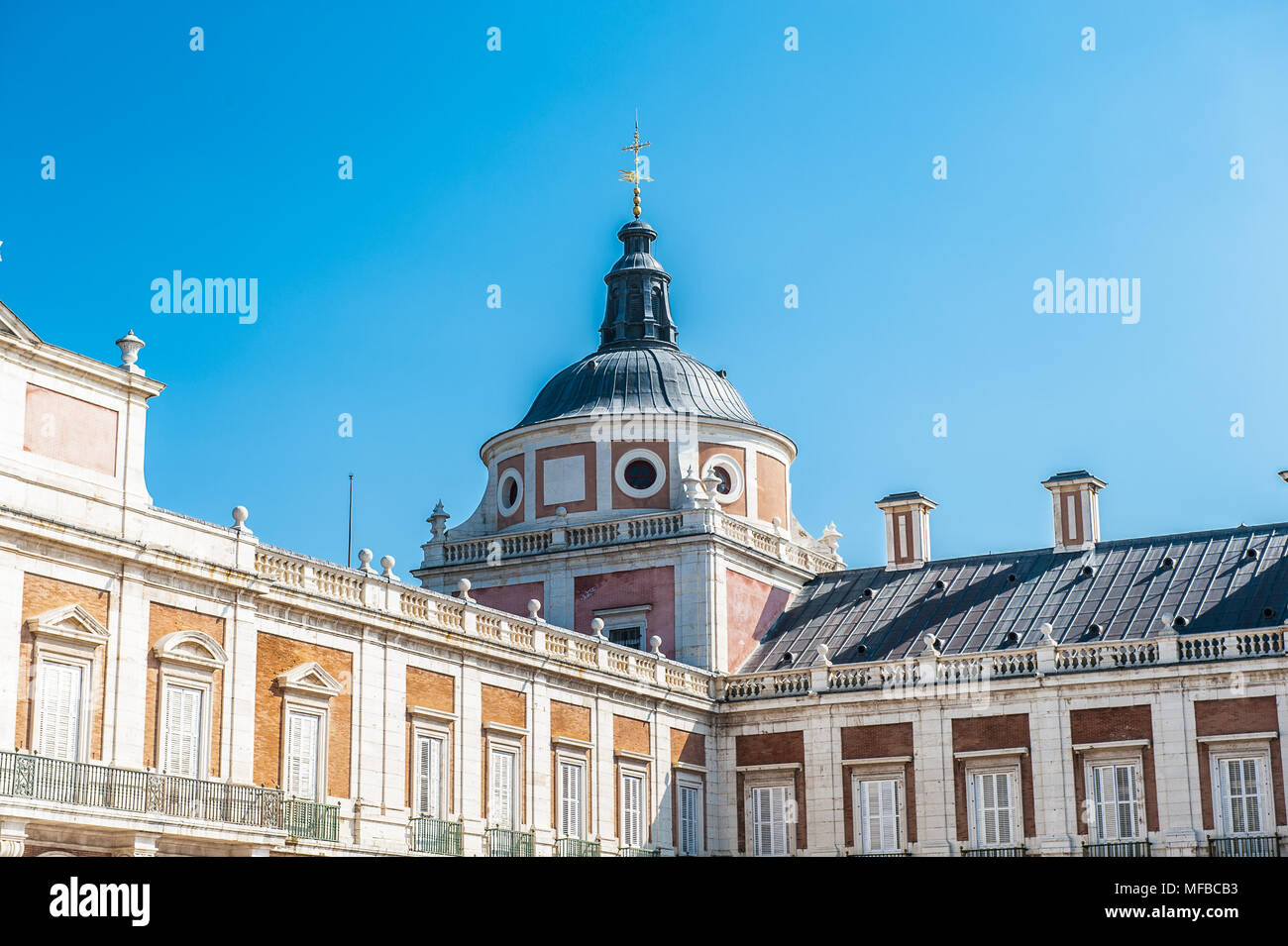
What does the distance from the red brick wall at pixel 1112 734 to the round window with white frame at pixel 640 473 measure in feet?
40.6

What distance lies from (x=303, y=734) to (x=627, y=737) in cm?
1025

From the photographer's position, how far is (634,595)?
45000mm

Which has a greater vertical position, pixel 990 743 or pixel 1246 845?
pixel 990 743

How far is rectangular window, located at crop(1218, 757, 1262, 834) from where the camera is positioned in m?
37.7

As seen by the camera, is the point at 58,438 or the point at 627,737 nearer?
the point at 58,438

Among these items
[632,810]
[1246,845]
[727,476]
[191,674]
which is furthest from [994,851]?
[191,674]

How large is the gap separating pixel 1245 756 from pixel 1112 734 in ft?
9.04

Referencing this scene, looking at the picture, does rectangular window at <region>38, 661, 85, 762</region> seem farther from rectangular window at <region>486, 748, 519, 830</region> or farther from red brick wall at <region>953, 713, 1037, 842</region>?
red brick wall at <region>953, 713, 1037, 842</region>

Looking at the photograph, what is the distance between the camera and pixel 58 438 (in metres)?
27.8

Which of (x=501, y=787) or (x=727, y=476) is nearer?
(x=501, y=787)

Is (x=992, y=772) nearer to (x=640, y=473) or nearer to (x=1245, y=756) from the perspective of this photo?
(x=1245, y=756)
